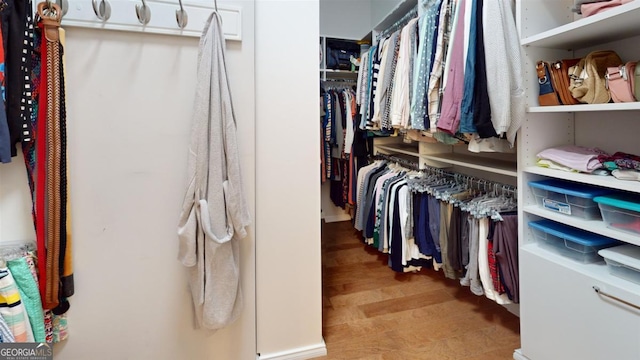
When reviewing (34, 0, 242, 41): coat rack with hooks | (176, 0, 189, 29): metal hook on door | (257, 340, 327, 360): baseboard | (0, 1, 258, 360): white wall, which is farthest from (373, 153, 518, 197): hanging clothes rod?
(176, 0, 189, 29): metal hook on door

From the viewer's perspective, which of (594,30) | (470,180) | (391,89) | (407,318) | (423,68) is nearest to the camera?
(594,30)

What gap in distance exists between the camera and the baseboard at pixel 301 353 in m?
1.52

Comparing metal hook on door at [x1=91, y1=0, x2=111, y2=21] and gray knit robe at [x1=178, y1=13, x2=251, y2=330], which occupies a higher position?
metal hook on door at [x1=91, y1=0, x2=111, y2=21]

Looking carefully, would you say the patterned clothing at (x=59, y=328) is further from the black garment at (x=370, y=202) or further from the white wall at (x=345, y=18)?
the white wall at (x=345, y=18)

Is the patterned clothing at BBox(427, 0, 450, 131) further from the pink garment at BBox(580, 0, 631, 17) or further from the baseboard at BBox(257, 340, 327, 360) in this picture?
the baseboard at BBox(257, 340, 327, 360)

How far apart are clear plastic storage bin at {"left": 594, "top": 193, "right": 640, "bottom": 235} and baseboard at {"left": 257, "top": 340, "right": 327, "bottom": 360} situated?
1.35 meters

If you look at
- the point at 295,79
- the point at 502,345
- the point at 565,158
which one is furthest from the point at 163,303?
the point at 565,158

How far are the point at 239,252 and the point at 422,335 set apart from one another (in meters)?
1.15

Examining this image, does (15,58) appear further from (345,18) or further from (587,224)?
(345,18)

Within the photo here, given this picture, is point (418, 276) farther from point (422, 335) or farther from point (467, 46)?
point (467, 46)

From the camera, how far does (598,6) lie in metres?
1.17

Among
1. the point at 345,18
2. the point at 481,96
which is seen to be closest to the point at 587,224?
the point at 481,96

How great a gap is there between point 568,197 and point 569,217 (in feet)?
0.30

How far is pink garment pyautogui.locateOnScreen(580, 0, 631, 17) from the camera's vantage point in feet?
3.65
